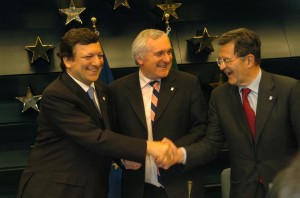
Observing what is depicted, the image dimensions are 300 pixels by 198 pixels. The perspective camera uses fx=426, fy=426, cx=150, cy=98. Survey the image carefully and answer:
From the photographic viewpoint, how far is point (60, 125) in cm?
243

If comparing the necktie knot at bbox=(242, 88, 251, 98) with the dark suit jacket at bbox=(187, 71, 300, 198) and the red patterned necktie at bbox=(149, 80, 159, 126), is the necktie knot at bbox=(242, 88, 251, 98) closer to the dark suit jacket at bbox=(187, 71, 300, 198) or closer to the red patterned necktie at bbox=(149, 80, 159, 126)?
the dark suit jacket at bbox=(187, 71, 300, 198)

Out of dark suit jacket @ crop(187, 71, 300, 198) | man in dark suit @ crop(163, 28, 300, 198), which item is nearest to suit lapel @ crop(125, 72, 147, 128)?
man in dark suit @ crop(163, 28, 300, 198)

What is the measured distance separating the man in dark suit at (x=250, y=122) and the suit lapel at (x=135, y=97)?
0.38 m

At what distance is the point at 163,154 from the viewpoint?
2553 millimetres

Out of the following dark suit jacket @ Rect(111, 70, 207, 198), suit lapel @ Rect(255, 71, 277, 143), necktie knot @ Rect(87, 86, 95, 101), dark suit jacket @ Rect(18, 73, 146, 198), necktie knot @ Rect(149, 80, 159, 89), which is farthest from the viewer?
necktie knot @ Rect(149, 80, 159, 89)

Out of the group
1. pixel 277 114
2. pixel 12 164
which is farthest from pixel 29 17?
pixel 277 114

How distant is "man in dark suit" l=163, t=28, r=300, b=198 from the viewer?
8.20ft

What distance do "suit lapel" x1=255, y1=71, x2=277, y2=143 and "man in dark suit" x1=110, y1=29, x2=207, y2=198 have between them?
0.40 m

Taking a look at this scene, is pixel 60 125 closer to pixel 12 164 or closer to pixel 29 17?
pixel 12 164

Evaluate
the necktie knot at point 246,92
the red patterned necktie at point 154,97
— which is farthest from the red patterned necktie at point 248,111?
the red patterned necktie at point 154,97

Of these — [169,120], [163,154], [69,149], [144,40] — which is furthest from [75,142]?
[144,40]

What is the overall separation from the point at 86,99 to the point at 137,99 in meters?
0.40

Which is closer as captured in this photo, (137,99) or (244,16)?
(137,99)

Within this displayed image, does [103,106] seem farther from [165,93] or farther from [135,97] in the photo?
[165,93]
